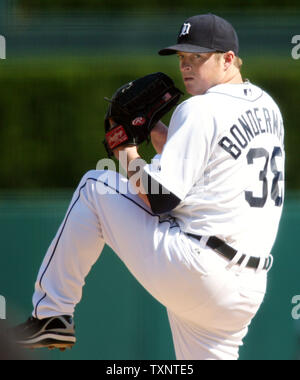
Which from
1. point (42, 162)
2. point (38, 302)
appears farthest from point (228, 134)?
point (42, 162)

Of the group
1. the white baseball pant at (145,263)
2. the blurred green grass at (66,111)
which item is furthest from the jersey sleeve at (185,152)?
the blurred green grass at (66,111)

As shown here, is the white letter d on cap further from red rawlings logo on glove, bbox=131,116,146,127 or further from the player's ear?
red rawlings logo on glove, bbox=131,116,146,127

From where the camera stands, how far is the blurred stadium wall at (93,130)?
4.49m

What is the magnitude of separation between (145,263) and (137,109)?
58 cm

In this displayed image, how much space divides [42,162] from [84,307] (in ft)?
3.21

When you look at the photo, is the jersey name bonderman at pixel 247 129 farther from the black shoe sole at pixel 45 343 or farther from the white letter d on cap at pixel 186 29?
the black shoe sole at pixel 45 343

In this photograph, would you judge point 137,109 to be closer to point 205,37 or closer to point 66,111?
point 205,37

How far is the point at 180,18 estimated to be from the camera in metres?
5.68

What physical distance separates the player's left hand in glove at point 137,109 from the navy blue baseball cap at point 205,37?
140mm

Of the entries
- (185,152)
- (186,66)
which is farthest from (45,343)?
(186,66)

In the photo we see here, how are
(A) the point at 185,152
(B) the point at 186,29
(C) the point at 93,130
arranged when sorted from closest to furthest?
1. (A) the point at 185,152
2. (B) the point at 186,29
3. (C) the point at 93,130

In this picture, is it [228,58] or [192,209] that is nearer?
[192,209]

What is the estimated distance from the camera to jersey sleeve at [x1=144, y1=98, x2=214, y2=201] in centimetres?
275

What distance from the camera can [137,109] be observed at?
9.86ft
